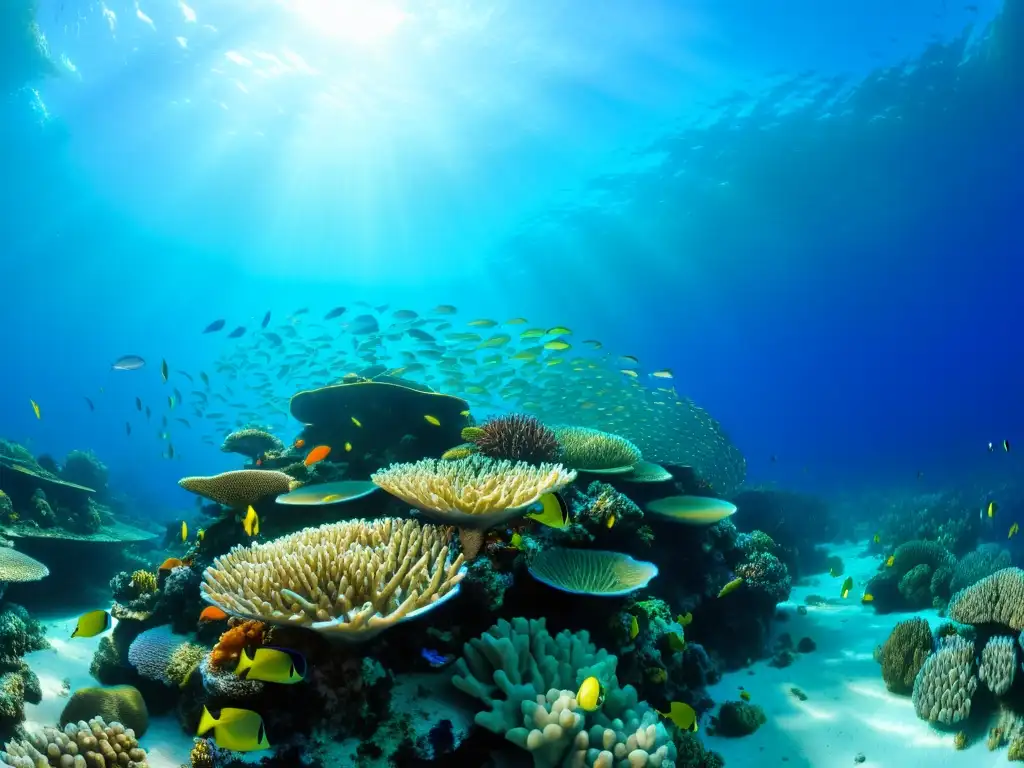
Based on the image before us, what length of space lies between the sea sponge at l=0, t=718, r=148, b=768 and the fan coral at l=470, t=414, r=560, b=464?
376 centimetres

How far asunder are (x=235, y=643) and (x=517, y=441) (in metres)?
3.26

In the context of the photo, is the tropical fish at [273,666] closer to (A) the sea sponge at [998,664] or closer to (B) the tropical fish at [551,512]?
(B) the tropical fish at [551,512]

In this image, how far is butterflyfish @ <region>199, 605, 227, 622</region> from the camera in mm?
4342

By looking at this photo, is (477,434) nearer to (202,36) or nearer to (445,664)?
(445,664)

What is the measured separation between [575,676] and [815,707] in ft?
14.3

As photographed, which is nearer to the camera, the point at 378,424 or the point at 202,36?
the point at 378,424

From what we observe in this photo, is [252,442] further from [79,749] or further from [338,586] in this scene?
[338,586]

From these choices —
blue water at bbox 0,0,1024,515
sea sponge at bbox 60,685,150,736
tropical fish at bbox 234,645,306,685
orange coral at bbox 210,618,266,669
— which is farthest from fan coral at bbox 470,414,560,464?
blue water at bbox 0,0,1024,515

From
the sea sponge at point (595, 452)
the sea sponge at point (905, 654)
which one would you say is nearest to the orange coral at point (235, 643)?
the sea sponge at point (595, 452)

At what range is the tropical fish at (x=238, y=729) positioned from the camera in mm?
2621

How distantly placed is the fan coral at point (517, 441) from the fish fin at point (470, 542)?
1.66 m

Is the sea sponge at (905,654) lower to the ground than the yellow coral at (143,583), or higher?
higher

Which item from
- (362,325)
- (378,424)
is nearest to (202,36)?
(362,325)

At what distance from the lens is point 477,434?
6199 millimetres
